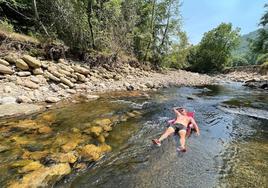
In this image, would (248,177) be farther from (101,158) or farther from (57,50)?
(57,50)

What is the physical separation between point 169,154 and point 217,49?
48.4 meters

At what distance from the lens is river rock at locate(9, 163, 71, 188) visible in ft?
11.3

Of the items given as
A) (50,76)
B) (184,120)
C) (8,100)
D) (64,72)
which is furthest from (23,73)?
(184,120)

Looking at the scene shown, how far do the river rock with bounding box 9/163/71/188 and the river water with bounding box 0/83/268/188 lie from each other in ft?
0.51

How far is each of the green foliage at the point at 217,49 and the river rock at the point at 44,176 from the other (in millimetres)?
47678

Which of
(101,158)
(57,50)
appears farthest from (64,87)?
(101,158)

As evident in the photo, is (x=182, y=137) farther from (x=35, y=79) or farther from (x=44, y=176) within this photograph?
(x=35, y=79)

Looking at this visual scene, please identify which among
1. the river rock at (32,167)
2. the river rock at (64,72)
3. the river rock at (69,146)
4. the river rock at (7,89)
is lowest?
the river rock at (32,167)

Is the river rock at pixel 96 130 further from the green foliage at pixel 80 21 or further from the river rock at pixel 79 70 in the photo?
the green foliage at pixel 80 21

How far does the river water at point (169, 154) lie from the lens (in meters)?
3.78

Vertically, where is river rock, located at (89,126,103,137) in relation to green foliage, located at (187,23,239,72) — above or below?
below

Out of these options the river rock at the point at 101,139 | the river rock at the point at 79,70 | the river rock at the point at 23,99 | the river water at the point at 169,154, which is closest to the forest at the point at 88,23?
the river rock at the point at 79,70

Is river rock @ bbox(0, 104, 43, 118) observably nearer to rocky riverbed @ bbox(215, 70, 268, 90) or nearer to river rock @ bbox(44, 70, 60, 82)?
river rock @ bbox(44, 70, 60, 82)

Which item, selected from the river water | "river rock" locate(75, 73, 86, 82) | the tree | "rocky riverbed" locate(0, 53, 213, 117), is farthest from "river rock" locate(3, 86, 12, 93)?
the tree
